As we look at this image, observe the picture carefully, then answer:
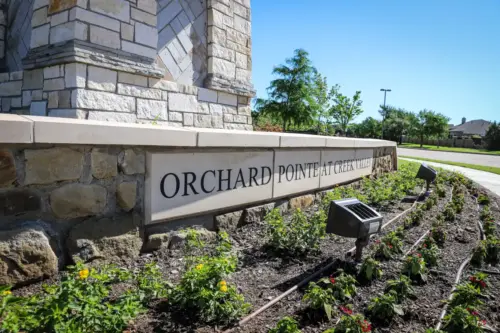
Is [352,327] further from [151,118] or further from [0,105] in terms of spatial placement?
[0,105]

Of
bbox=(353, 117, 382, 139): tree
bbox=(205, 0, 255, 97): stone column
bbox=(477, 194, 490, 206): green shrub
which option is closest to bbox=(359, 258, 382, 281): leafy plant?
bbox=(205, 0, 255, 97): stone column

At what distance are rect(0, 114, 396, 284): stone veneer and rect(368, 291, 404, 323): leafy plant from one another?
1.67 metres

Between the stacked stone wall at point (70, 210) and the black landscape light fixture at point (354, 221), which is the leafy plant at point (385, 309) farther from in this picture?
the stacked stone wall at point (70, 210)

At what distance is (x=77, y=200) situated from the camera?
2.37 meters

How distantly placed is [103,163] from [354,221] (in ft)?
6.48

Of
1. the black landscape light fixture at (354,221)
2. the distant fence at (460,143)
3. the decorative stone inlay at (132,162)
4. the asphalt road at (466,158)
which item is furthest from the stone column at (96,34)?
the distant fence at (460,143)

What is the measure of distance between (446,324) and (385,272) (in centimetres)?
85

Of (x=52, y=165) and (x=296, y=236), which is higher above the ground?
(x=52, y=165)

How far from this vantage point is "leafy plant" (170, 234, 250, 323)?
6.33ft

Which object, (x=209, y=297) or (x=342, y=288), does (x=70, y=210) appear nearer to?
(x=209, y=297)

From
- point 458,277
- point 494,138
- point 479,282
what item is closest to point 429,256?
point 458,277

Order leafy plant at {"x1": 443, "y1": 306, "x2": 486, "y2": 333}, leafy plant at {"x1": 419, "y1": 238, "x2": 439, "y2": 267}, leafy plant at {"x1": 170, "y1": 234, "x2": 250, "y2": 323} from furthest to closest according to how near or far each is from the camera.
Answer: leafy plant at {"x1": 419, "y1": 238, "x2": 439, "y2": 267}
leafy plant at {"x1": 170, "y1": 234, "x2": 250, "y2": 323}
leafy plant at {"x1": 443, "y1": 306, "x2": 486, "y2": 333}

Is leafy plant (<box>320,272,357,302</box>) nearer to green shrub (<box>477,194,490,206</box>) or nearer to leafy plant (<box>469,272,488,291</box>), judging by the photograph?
leafy plant (<box>469,272,488,291</box>)

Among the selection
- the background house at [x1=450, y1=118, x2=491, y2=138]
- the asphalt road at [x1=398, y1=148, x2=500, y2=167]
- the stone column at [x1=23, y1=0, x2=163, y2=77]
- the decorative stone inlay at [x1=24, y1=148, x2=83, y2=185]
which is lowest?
the asphalt road at [x1=398, y1=148, x2=500, y2=167]
